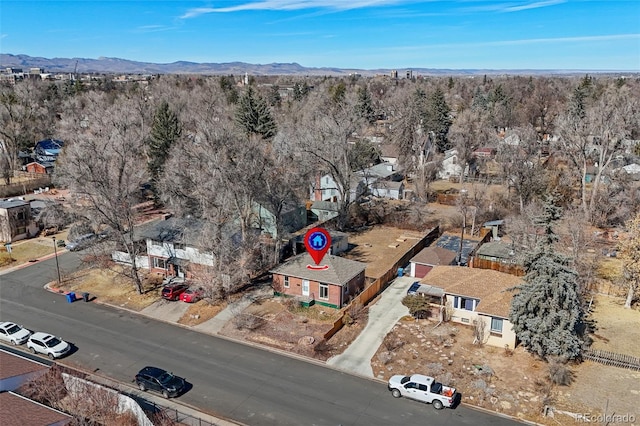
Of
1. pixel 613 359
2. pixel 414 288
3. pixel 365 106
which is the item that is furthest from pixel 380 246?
pixel 365 106

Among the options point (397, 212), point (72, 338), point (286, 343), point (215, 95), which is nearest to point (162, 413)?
point (286, 343)

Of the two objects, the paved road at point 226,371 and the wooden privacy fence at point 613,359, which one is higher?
the wooden privacy fence at point 613,359

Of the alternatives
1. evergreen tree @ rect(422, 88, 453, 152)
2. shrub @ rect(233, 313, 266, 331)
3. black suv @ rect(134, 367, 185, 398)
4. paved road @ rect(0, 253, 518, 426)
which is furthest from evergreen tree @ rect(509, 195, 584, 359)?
evergreen tree @ rect(422, 88, 453, 152)

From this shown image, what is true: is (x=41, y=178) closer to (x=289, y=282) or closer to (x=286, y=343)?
(x=289, y=282)

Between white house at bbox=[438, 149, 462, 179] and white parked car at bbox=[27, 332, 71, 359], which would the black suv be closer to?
white parked car at bbox=[27, 332, 71, 359]

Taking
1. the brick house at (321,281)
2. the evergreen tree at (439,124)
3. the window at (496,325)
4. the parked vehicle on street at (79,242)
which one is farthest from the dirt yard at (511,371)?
the evergreen tree at (439,124)

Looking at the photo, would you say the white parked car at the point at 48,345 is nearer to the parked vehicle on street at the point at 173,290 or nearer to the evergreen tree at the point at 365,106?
the parked vehicle on street at the point at 173,290
